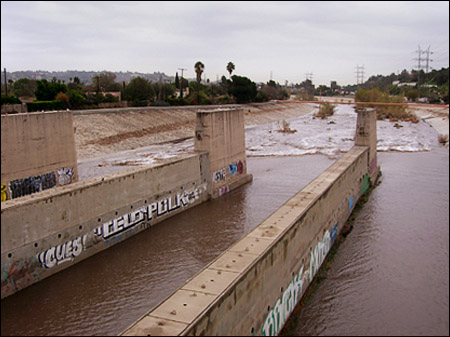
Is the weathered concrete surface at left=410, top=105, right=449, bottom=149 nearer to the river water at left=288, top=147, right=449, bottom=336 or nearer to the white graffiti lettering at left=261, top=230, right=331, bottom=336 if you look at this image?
the river water at left=288, top=147, right=449, bottom=336

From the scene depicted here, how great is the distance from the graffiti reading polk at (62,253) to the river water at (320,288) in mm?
443

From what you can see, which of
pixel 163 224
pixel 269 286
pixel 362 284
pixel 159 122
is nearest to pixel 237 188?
pixel 163 224

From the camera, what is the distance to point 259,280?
35.7 ft

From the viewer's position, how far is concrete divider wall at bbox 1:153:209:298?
14523 millimetres

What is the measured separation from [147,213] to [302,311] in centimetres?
987

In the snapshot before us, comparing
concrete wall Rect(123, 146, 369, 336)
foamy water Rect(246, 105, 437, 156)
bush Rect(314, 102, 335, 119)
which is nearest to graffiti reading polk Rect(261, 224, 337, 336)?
concrete wall Rect(123, 146, 369, 336)

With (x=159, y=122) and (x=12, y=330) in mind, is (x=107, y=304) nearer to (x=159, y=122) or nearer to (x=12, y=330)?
(x=12, y=330)

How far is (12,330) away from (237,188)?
58.4ft

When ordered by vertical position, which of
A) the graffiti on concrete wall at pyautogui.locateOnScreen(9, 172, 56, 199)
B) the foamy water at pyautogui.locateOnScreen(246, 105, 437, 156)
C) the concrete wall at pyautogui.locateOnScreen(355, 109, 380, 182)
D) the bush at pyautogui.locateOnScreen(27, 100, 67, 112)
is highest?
the bush at pyautogui.locateOnScreen(27, 100, 67, 112)

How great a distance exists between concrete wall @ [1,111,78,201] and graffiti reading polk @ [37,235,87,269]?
17.6ft

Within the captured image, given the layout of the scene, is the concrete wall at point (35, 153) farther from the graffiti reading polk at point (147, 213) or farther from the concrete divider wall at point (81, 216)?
the graffiti reading polk at point (147, 213)

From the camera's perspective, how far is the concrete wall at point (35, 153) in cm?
2088

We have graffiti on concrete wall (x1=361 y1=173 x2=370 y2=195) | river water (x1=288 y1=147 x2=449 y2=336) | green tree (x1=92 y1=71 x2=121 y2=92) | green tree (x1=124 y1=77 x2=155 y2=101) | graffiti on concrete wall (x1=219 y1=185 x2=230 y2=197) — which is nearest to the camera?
river water (x1=288 y1=147 x2=449 y2=336)

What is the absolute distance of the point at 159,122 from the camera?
5375 cm
